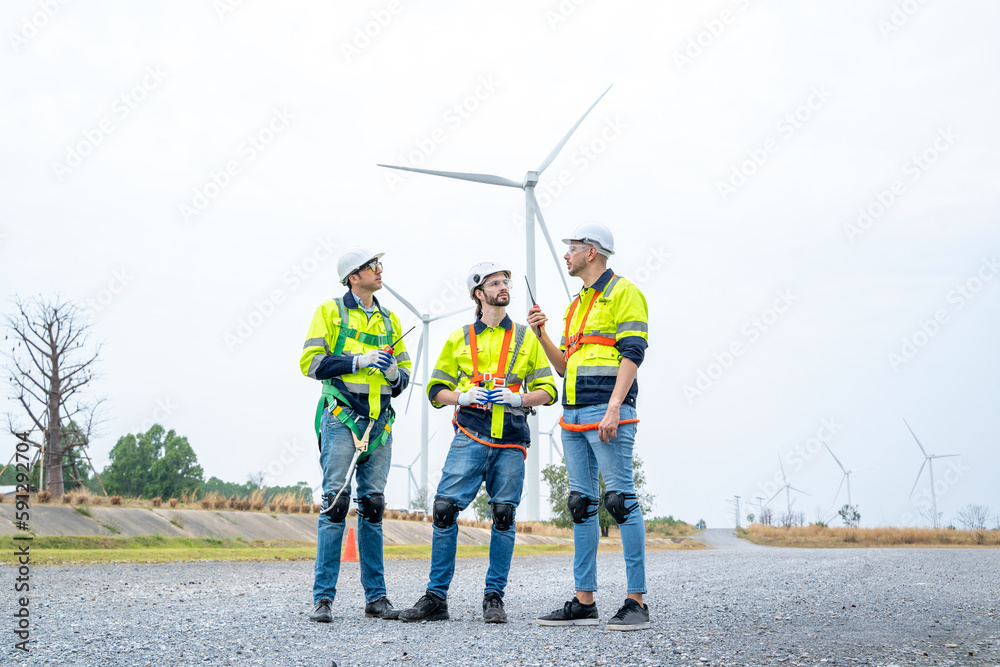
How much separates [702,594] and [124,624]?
4.46m

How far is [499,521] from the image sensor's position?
530 cm

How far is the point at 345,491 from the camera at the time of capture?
209 inches

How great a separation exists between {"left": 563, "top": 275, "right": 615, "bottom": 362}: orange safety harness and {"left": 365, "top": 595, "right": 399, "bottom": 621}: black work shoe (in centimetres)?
202

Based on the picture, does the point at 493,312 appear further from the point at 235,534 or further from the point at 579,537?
the point at 235,534

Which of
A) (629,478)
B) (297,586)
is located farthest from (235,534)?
(629,478)

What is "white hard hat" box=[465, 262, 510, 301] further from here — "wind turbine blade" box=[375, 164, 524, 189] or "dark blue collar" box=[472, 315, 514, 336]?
"wind turbine blade" box=[375, 164, 524, 189]

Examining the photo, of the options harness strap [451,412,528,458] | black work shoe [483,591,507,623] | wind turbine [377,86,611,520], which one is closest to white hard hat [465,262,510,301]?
harness strap [451,412,528,458]

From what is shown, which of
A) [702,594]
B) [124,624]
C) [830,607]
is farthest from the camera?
[702,594]

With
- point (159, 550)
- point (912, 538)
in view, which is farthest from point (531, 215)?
point (912, 538)

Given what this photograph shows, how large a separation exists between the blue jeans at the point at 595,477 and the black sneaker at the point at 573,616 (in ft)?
0.37

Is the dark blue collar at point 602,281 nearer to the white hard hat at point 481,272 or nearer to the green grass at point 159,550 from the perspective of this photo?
the white hard hat at point 481,272

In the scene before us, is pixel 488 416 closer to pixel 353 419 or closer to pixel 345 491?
pixel 353 419

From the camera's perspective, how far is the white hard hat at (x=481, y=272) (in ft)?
18.3

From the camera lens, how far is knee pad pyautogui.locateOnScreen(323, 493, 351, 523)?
5.27m
